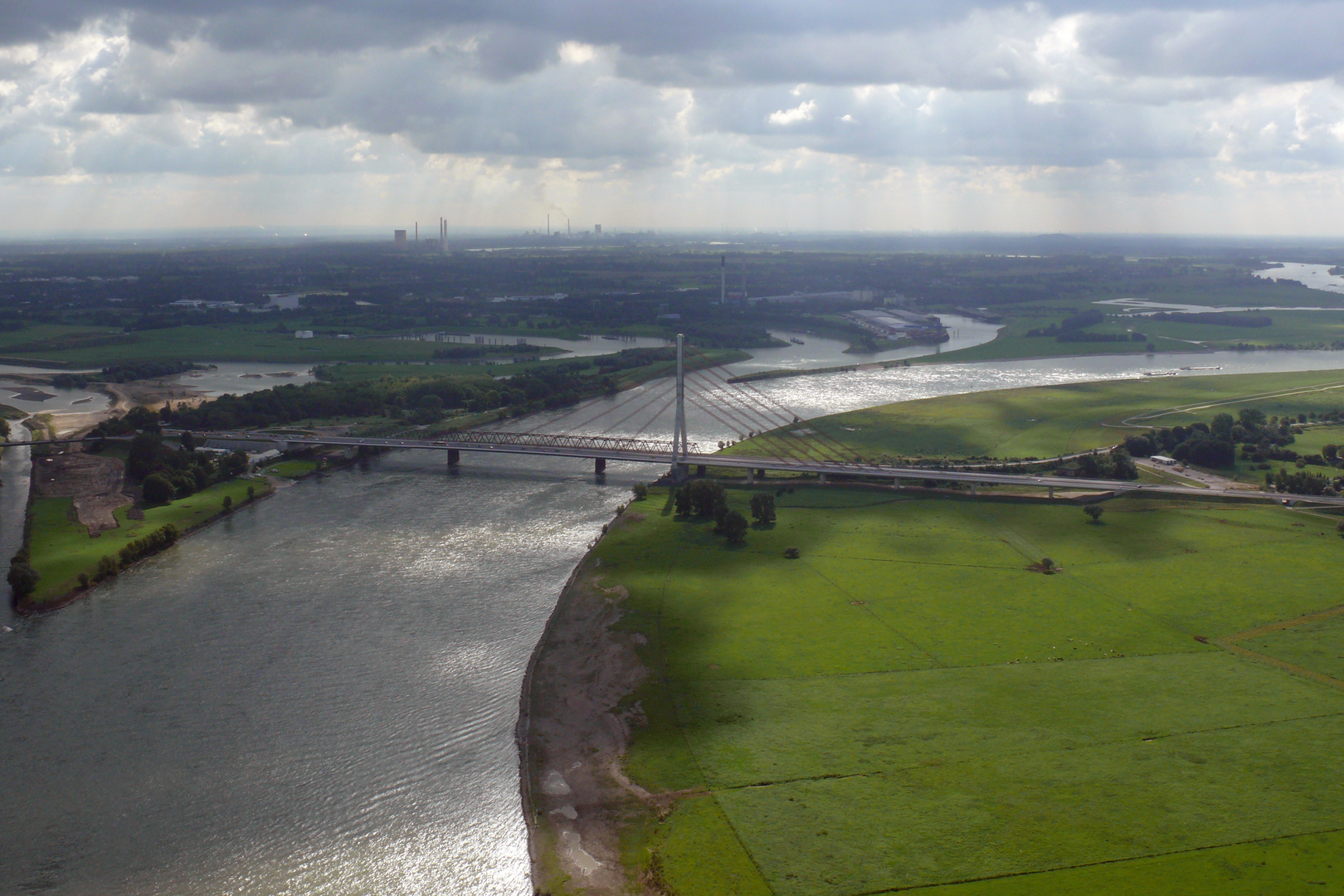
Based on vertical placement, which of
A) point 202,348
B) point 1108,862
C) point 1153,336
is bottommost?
point 1108,862

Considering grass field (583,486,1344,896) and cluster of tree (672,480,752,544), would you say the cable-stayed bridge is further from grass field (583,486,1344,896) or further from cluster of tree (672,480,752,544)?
cluster of tree (672,480,752,544)

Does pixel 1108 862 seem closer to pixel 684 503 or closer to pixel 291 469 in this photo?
pixel 684 503

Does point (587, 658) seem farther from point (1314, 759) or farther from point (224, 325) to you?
point (224, 325)

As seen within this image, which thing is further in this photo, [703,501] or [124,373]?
[124,373]

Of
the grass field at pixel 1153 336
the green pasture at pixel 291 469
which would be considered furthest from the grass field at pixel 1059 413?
the green pasture at pixel 291 469

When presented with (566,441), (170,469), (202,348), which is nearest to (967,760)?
(566,441)

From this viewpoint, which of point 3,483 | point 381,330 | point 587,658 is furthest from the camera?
point 381,330

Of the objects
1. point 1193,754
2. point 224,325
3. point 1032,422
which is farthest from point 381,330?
point 1193,754

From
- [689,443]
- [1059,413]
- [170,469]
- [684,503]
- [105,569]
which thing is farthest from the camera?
[1059,413]
